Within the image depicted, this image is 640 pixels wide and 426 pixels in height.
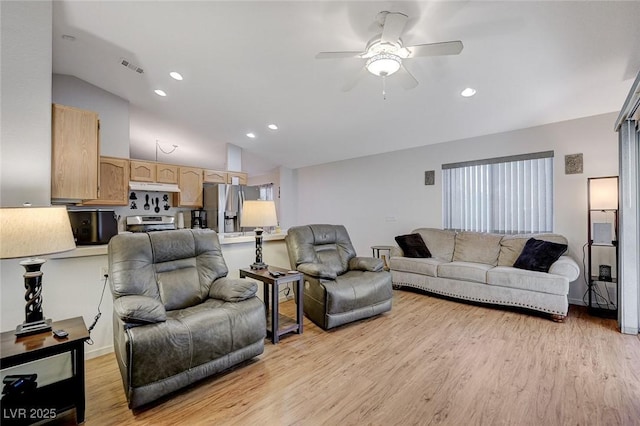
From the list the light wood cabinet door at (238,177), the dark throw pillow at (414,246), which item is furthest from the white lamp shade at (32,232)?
the light wood cabinet door at (238,177)

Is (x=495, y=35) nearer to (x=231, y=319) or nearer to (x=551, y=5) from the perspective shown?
(x=551, y=5)

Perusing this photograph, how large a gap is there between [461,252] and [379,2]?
140 inches

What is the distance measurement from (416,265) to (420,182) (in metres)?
1.67

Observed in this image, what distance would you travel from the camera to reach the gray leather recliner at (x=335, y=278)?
2.95 metres

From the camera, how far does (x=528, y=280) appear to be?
11.1 feet

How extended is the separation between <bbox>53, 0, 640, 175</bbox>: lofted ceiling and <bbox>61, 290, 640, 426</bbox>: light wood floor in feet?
8.88

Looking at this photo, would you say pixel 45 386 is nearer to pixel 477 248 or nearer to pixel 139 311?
pixel 139 311

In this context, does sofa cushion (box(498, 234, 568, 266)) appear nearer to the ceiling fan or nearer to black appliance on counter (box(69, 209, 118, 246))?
the ceiling fan

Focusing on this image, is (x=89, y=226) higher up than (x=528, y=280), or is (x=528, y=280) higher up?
(x=89, y=226)

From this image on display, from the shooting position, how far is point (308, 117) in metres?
4.53

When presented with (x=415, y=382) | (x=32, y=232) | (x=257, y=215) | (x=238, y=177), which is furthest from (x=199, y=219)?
(x=415, y=382)

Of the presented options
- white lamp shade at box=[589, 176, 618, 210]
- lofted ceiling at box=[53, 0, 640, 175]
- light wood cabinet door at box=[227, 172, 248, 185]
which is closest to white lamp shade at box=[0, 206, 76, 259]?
lofted ceiling at box=[53, 0, 640, 175]

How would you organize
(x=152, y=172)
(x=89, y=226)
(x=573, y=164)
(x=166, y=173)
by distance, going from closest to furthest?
(x=89, y=226), (x=573, y=164), (x=152, y=172), (x=166, y=173)

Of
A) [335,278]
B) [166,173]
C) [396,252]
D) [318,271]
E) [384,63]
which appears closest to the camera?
[384,63]
